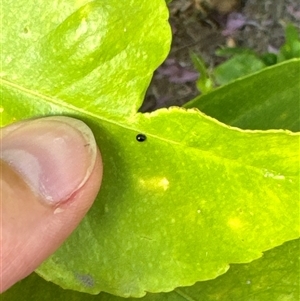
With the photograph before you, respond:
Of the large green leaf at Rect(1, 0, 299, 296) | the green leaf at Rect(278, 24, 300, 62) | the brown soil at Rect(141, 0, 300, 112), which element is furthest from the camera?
the brown soil at Rect(141, 0, 300, 112)

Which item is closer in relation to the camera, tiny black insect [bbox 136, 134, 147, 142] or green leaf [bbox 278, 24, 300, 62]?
tiny black insect [bbox 136, 134, 147, 142]

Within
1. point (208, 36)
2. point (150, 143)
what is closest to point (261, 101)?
point (150, 143)

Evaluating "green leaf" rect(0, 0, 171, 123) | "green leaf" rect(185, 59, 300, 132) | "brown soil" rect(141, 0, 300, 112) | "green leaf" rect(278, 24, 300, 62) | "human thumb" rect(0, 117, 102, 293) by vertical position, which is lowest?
"brown soil" rect(141, 0, 300, 112)

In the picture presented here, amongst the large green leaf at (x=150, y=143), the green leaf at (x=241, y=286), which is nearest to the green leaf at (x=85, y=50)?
the large green leaf at (x=150, y=143)

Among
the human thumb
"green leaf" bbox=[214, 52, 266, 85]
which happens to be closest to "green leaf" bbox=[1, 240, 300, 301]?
the human thumb

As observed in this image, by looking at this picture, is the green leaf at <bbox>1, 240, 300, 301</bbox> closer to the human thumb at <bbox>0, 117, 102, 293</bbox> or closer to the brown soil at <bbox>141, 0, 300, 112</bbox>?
the human thumb at <bbox>0, 117, 102, 293</bbox>

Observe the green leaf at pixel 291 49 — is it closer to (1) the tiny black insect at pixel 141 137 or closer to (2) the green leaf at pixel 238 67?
(2) the green leaf at pixel 238 67
